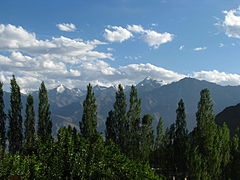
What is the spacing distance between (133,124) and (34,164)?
48559 mm

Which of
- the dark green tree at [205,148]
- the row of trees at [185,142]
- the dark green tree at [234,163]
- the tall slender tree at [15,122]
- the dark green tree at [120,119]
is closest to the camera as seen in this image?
the dark green tree at [205,148]

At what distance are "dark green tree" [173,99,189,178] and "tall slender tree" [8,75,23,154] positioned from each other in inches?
1540

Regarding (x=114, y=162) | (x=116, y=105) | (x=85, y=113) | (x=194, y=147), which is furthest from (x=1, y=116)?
(x=114, y=162)

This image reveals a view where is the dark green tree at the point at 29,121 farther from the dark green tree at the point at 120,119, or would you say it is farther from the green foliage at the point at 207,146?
the green foliage at the point at 207,146

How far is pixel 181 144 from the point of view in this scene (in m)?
62.2

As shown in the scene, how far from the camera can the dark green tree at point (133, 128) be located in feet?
236

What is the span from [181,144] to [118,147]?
13.8 meters

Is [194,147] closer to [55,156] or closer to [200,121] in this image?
[200,121]

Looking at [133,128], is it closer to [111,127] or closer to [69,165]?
[111,127]

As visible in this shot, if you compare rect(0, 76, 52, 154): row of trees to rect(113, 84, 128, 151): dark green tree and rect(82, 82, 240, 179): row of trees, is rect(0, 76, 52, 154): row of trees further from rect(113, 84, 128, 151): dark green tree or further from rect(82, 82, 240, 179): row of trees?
rect(113, 84, 128, 151): dark green tree

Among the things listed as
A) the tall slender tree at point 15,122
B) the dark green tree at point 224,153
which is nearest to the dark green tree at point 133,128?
the dark green tree at point 224,153

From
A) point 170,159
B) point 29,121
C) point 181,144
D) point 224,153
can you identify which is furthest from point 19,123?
point 224,153

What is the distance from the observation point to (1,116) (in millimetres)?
75000

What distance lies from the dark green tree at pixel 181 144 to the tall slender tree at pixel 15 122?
3911 centimetres
